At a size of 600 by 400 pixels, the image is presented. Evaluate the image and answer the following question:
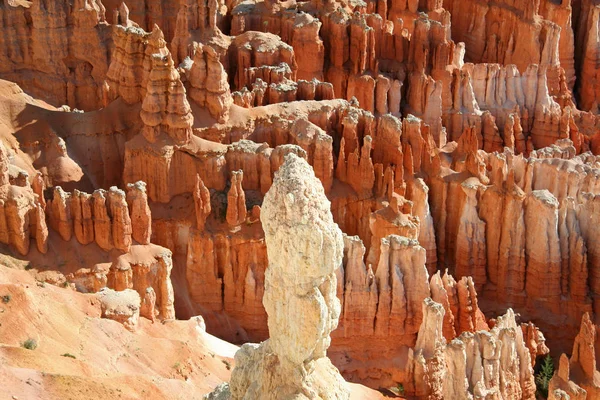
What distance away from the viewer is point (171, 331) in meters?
27.1

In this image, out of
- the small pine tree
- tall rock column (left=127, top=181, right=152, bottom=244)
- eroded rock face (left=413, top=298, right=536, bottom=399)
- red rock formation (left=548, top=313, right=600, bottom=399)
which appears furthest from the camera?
the small pine tree

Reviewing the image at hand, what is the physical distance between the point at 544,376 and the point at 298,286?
57.9 feet

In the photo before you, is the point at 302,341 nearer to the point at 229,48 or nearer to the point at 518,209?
the point at 518,209

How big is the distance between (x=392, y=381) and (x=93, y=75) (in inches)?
958

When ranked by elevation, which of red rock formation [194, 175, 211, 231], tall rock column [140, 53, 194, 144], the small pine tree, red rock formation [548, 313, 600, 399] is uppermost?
tall rock column [140, 53, 194, 144]

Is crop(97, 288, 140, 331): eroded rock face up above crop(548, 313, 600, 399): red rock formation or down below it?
above

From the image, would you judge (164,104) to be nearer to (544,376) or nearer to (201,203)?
(201,203)

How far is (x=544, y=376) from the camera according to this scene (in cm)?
3105

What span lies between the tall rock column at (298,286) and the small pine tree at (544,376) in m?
15.5

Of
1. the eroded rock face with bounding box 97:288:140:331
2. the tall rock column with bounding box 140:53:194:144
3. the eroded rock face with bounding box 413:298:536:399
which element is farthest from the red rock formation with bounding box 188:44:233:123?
the eroded rock face with bounding box 413:298:536:399

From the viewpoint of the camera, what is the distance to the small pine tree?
100 ft

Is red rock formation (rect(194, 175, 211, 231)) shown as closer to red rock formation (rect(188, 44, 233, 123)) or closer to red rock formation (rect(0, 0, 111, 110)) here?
red rock formation (rect(188, 44, 233, 123))

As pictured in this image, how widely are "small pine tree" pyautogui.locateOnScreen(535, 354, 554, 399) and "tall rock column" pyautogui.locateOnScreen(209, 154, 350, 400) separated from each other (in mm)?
15476

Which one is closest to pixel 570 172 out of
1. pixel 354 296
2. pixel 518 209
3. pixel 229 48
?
pixel 518 209
